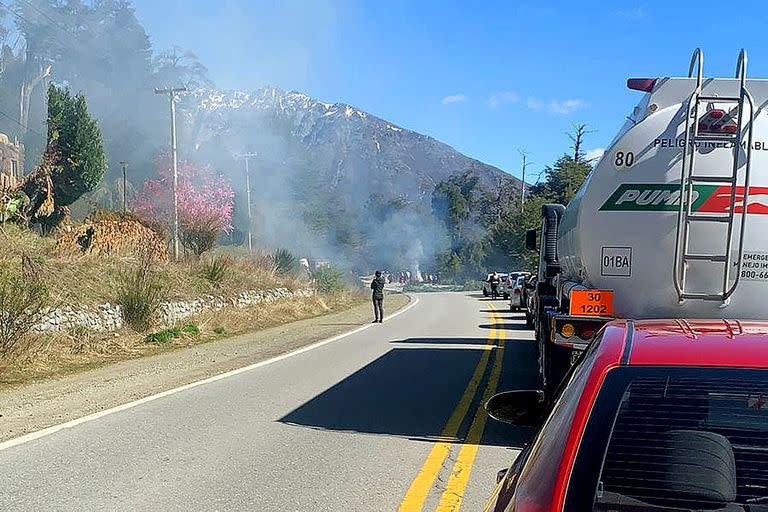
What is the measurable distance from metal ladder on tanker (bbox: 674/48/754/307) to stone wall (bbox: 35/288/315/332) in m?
11.7

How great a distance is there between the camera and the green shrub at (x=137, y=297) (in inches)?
692

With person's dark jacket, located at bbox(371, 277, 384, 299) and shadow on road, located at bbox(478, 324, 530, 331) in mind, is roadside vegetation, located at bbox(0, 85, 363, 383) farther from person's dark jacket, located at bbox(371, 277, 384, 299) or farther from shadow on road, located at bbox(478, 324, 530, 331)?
shadow on road, located at bbox(478, 324, 530, 331)

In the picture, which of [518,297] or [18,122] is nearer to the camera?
[518,297]

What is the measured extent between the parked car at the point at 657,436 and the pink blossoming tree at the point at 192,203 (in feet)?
90.5

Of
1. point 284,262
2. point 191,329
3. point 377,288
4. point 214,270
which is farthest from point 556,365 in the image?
point 284,262

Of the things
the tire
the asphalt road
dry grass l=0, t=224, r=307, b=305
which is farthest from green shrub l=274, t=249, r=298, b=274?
the tire

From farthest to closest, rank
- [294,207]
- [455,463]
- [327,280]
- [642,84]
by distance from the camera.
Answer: [294,207] < [327,280] < [642,84] < [455,463]

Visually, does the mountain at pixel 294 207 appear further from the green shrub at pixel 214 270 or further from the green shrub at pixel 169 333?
the green shrub at pixel 169 333

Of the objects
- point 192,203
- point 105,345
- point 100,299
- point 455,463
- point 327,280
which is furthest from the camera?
point 327,280

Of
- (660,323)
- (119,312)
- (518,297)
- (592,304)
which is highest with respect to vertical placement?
(660,323)

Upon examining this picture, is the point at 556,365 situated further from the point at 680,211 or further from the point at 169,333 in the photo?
the point at 169,333

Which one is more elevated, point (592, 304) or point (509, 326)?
point (592, 304)

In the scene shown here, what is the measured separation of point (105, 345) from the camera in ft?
50.5

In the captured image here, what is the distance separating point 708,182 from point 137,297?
13.9m
